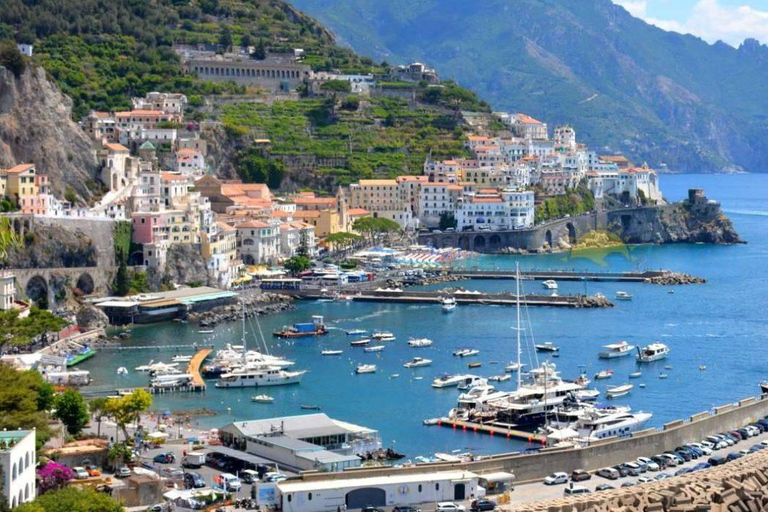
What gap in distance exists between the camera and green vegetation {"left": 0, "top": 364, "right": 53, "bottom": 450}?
28266 mm

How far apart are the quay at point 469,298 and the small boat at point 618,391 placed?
16.3 meters

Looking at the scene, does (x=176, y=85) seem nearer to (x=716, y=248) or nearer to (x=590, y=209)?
(x=590, y=209)

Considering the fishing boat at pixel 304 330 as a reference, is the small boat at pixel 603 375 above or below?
below

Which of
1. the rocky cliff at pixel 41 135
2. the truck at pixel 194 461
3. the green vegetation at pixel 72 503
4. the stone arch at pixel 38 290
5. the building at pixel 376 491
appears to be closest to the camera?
the green vegetation at pixel 72 503

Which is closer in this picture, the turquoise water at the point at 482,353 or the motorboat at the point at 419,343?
the turquoise water at the point at 482,353

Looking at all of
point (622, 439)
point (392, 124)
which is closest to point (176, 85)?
point (392, 124)

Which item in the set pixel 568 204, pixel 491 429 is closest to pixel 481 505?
pixel 491 429

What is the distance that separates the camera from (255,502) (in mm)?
26547

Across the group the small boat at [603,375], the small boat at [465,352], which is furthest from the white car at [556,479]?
the small boat at [465,352]

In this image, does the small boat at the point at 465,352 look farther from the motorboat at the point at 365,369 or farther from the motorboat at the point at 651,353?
the motorboat at the point at 651,353

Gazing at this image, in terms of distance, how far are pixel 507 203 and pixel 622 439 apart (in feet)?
159

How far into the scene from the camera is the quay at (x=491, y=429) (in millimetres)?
34119

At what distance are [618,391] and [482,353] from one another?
23.1ft

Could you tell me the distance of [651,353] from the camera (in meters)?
45.3
